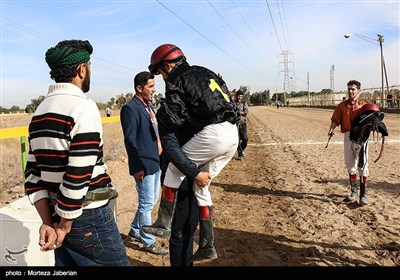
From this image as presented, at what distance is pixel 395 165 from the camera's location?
9.42 metres

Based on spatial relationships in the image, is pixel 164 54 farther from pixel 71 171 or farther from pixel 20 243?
pixel 20 243

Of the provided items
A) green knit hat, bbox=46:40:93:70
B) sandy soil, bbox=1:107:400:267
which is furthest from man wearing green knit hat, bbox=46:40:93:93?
sandy soil, bbox=1:107:400:267

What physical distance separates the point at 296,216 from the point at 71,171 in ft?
15.3

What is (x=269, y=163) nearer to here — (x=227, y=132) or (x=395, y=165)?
(x=395, y=165)

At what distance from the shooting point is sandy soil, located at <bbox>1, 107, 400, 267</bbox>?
439cm

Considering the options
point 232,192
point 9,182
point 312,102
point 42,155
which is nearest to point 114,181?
point 9,182

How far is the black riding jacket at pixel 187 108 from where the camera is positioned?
8.89 feet

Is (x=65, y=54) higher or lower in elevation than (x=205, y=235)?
higher

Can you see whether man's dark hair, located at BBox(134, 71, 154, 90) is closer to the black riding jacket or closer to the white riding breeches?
the black riding jacket

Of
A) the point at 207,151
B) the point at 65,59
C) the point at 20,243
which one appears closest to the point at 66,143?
the point at 65,59

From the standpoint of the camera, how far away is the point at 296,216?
5.87 m

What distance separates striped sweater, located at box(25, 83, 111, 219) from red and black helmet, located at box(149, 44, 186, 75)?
1.00 m

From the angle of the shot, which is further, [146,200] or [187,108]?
[146,200]

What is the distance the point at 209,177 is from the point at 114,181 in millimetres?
6232
